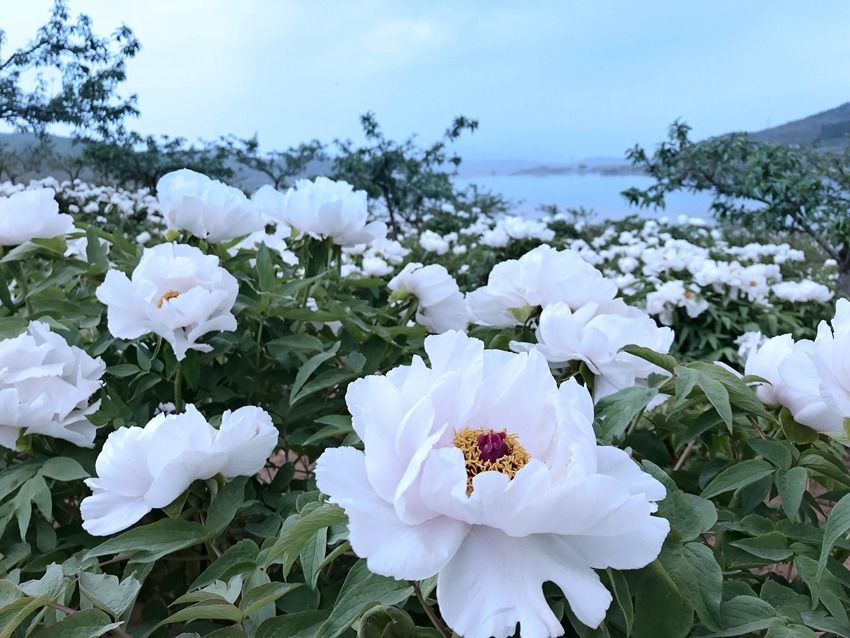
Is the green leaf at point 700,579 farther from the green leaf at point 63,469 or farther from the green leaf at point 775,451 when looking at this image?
the green leaf at point 63,469

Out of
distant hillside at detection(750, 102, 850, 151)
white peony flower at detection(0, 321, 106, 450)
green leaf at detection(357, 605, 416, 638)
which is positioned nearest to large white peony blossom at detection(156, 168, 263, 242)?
white peony flower at detection(0, 321, 106, 450)

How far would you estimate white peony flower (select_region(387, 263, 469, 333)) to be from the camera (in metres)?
0.98

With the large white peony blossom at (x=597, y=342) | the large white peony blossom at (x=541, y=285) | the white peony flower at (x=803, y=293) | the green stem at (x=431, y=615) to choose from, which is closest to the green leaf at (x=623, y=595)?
the green stem at (x=431, y=615)

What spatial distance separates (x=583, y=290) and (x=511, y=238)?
3.36 meters

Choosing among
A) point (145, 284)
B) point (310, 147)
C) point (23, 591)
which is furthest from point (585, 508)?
point (310, 147)

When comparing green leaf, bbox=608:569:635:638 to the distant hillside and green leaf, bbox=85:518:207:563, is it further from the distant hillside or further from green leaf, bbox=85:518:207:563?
the distant hillside

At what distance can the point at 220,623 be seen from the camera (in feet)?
2.14

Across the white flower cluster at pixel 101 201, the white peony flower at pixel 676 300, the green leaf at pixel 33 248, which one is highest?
the green leaf at pixel 33 248

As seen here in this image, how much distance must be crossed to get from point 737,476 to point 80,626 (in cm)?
51

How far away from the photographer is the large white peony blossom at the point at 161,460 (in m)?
0.57

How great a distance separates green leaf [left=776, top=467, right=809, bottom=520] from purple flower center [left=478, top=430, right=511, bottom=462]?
279 millimetres

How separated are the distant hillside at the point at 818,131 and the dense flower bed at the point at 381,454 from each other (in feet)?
14.8

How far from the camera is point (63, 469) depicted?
71 centimetres

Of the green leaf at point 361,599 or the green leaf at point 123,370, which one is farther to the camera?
the green leaf at point 123,370
